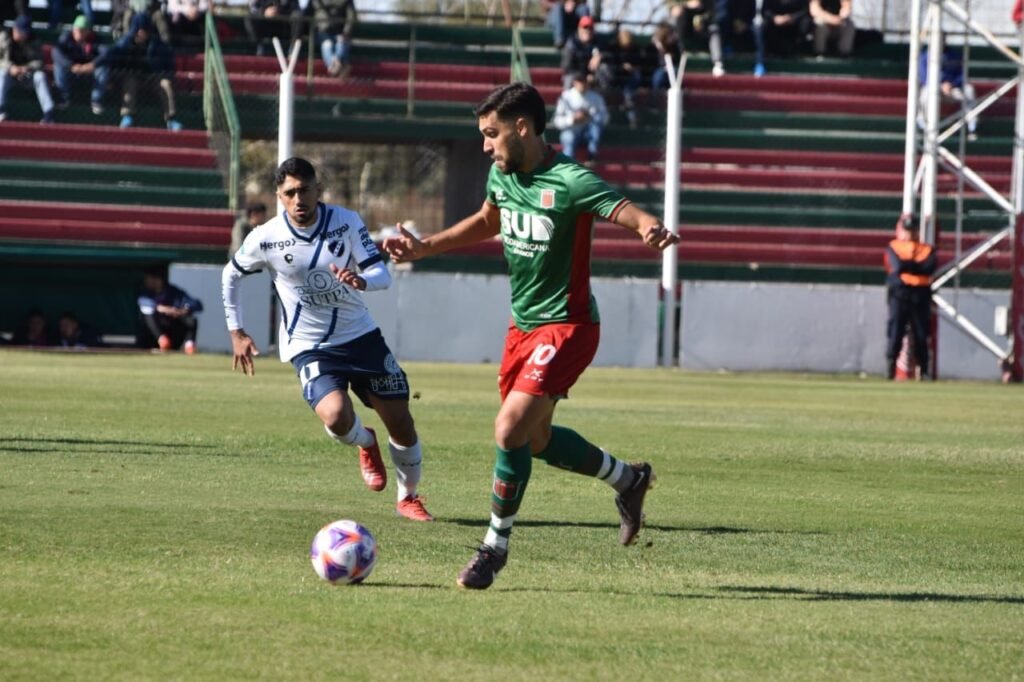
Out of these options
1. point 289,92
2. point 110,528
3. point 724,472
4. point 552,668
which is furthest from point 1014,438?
point 289,92

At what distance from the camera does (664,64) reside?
32281mm

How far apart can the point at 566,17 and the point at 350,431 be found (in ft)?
80.2

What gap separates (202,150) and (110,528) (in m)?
24.1

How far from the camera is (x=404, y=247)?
771 centimetres

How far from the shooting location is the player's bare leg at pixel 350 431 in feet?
31.6

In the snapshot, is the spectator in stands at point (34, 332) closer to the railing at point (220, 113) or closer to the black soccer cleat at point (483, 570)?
the railing at point (220, 113)

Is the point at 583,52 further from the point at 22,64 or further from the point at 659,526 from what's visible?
the point at 659,526

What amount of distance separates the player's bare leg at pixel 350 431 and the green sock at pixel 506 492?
2.42 metres

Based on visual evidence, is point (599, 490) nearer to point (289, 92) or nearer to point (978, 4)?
point (289, 92)

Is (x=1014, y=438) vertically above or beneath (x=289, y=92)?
beneath

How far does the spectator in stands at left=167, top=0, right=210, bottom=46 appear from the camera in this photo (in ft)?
107

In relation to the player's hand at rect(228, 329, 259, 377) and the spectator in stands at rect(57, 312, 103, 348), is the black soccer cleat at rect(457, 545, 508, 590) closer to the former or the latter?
the player's hand at rect(228, 329, 259, 377)

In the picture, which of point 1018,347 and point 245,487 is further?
point 1018,347

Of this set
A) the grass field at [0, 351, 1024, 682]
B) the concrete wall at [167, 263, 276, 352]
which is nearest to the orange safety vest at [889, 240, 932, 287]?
the concrete wall at [167, 263, 276, 352]
